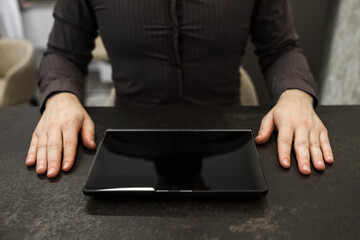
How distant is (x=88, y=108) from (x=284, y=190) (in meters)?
0.47

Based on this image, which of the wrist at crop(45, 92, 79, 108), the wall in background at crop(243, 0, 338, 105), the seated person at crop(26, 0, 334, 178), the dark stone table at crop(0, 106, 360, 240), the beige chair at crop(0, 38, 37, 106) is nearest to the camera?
the dark stone table at crop(0, 106, 360, 240)

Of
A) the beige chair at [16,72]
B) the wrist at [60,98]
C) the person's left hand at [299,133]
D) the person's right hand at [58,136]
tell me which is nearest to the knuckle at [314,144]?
the person's left hand at [299,133]

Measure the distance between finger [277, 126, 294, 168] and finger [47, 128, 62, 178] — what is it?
380 mm

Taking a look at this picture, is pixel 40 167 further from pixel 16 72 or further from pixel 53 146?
pixel 16 72

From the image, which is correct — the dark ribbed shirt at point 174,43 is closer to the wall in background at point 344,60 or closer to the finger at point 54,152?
the finger at point 54,152

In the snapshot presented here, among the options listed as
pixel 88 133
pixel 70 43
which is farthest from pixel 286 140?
pixel 70 43

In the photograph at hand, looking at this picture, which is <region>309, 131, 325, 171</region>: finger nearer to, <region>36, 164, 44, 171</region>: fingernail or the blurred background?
<region>36, 164, 44, 171</region>: fingernail

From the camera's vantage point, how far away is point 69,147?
0.58m

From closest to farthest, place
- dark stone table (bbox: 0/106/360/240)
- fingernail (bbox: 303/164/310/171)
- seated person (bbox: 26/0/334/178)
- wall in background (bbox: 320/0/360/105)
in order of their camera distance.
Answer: dark stone table (bbox: 0/106/360/240), fingernail (bbox: 303/164/310/171), seated person (bbox: 26/0/334/178), wall in background (bbox: 320/0/360/105)

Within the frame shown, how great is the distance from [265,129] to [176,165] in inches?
8.4

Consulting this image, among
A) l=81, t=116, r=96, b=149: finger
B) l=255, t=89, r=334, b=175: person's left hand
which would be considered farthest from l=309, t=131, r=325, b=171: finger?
l=81, t=116, r=96, b=149: finger

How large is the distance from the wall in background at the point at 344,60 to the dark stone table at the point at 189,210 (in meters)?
0.88

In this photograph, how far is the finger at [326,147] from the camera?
1.78ft

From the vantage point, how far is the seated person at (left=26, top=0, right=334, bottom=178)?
86cm
